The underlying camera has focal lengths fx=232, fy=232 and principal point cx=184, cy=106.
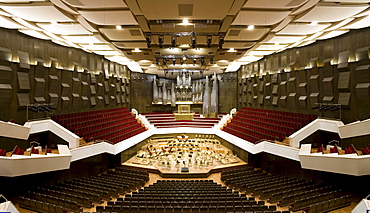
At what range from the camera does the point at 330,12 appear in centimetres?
566

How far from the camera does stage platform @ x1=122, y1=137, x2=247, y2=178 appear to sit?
982 cm

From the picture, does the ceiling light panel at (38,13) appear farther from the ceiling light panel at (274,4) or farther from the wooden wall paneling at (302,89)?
the wooden wall paneling at (302,89)

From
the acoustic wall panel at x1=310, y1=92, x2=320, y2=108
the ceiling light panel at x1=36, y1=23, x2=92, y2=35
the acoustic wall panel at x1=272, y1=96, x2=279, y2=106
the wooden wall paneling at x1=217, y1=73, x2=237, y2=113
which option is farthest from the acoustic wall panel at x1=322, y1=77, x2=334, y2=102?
the ceiling light panel at x1=36, y1=23, x2=92, y2=35

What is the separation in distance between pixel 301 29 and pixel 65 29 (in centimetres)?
734

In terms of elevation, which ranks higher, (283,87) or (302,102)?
(283,87)

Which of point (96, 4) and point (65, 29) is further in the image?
point (65, 29)

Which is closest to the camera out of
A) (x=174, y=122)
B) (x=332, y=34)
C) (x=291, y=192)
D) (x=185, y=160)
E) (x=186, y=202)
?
(x=186, y=202)

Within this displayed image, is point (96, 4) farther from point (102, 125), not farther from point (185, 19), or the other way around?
point (102, 125)

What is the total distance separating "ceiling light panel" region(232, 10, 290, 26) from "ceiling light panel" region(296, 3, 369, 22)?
0.65 metres

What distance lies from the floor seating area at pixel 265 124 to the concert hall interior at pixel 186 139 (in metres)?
0.07

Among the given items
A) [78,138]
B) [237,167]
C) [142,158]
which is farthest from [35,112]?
[237,167]

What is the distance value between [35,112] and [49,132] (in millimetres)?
908

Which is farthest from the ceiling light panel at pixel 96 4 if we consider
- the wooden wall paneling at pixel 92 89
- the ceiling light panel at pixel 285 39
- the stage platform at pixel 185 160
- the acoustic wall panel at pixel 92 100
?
the acoustic wall panel at pixel 92 100

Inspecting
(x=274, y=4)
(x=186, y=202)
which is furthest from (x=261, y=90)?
(x=186, y=202)
